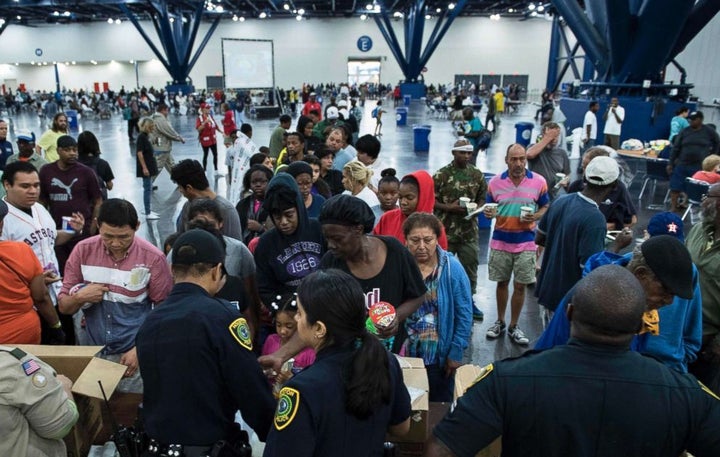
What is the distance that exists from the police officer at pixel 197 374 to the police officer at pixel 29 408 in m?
0.33

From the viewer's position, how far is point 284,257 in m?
3.01

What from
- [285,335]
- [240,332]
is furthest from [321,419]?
[285,335]

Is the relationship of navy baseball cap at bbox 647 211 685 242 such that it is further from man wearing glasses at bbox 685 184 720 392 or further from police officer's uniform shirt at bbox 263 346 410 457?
police officer's uniform shirt at bbox 263 346 410 457

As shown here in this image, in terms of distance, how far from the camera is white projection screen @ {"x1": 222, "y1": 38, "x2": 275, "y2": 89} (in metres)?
26.2

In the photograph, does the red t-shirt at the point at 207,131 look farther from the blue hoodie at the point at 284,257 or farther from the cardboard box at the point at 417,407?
the cardboard box at the point at 417,407

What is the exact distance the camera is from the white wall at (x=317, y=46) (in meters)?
42.1

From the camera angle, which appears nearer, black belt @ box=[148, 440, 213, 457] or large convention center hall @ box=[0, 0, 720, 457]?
large convention center hall @ box=[0, 0, 720, 457]

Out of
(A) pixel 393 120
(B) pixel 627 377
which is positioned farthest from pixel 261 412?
(A) pixel 393 120

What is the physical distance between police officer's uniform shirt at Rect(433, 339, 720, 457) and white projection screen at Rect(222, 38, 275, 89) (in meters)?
26.6

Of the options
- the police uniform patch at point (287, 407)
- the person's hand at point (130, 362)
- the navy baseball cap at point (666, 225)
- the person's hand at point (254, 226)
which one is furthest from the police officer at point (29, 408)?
the navy baseball cap at point (666, 225)

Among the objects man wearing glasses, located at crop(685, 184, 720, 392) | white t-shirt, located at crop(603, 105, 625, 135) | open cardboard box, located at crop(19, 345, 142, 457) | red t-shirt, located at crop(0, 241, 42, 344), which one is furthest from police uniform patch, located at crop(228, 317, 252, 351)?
white t-shirt, located at crop(603, 105, 625, 135)

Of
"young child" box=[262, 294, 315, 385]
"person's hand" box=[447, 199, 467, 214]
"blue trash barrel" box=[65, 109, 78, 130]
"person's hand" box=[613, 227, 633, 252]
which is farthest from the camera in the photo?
"blue trash barrel" box=[65, 109, 78, 130]

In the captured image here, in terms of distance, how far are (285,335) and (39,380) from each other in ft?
3.79

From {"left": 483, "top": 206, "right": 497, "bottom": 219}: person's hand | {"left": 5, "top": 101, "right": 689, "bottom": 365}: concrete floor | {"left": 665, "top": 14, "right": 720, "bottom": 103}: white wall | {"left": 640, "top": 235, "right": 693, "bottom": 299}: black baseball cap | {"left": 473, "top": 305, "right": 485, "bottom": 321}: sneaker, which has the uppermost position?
{"left": 665, "top": 14, "right": 720, "bottom": 103}: white wall
